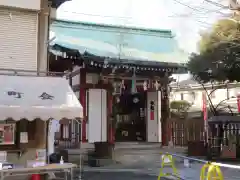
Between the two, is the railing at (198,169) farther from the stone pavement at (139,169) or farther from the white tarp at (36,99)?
the white tarp at (36,99)

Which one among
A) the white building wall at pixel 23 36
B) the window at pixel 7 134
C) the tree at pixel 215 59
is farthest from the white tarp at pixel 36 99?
the tree at pixel 215 59

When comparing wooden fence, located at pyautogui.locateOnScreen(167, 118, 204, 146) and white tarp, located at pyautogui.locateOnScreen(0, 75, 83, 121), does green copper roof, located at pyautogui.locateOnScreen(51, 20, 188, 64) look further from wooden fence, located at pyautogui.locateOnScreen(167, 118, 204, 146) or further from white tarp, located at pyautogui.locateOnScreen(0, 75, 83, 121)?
white tarp, located at pyautogui.locateOnScreen(0, 75, 83, 121)

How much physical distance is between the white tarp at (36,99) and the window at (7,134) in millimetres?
1288

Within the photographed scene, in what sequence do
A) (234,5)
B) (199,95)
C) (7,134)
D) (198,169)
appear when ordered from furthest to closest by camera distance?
1. (199,95)
2. (198,169)
3. (7,134)
4. (234,5)

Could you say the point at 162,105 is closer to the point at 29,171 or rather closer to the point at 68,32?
the point at 68,32

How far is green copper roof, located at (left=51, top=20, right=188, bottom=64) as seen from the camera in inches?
754

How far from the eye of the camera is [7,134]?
9.47 m

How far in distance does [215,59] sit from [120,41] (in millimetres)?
6523

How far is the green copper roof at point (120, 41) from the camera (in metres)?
19.1

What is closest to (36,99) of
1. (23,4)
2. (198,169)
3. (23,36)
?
(23,36)

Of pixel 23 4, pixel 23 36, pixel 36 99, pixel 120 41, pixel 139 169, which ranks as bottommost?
pixel 139 169

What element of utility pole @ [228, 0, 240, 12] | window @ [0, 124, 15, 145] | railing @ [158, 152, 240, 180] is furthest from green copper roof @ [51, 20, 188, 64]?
utility pole @ [228, 0, 240, 12]

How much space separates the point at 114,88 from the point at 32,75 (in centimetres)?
1059

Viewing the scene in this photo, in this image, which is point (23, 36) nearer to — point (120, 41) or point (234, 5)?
point (234, 5)
